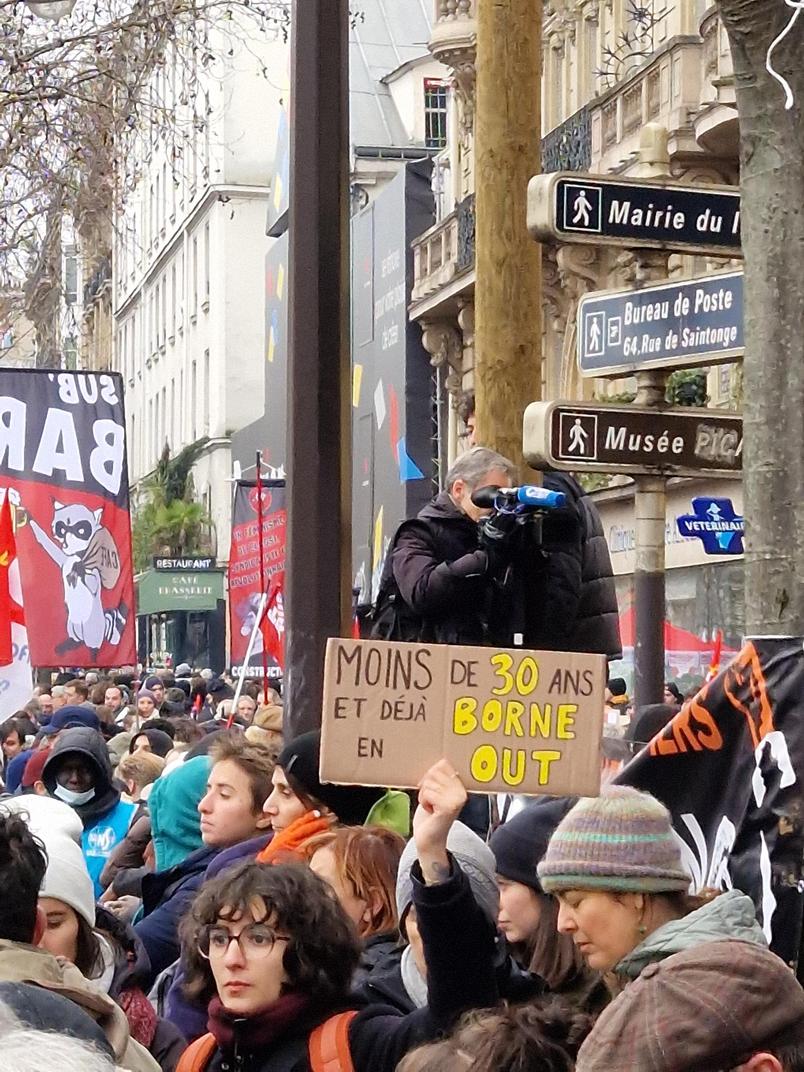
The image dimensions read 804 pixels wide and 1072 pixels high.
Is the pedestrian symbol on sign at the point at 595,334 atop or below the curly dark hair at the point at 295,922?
atop

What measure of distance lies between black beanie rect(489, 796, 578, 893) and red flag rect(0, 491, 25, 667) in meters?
4.47

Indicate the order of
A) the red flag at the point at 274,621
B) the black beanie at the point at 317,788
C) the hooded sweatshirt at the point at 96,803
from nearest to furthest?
the black beanie at the point at 317,788 → the hooded sweatshirt at the point at 96,803 → the red flag at the point at 274,621

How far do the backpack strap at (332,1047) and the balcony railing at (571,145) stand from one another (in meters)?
25.7

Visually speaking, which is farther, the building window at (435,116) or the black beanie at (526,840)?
the building window at (435,116)

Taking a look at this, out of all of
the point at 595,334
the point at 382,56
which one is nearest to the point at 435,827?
the point at 595,334

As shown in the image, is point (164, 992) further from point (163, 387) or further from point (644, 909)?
point (163, 387)

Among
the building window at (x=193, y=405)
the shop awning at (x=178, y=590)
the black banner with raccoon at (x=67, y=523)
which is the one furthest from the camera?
the building window at (x=193, y=405)

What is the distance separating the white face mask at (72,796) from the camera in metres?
8.54

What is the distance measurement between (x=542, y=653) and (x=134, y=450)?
8441cm

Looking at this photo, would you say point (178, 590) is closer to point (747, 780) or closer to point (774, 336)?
point (774, 336)

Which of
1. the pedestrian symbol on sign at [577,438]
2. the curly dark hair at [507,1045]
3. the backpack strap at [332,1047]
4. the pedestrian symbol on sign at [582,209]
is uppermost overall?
the pedestrian symbol on sign at [582,209]

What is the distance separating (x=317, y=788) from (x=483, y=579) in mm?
863

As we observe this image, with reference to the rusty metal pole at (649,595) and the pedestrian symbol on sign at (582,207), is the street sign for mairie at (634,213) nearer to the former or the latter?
the pedestrian symbol on sign at (582,207)

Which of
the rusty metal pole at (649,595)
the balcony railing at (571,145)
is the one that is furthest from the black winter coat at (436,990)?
the balcony railing at (571,145)
